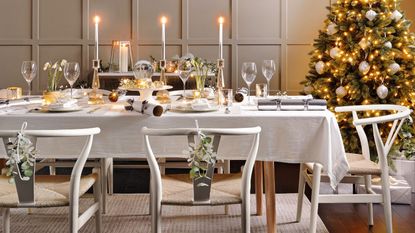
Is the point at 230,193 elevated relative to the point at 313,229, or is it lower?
elevated

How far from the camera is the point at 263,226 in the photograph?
11.4ft

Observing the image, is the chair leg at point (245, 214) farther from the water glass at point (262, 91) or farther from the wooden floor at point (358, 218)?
the water glass at point (262, 91)

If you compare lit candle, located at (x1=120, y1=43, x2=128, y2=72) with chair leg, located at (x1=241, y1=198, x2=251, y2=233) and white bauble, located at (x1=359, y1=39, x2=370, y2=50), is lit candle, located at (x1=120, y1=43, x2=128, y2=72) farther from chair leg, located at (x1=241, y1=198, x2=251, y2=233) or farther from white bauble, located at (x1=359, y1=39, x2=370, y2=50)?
chair leg, located at (x1=241, y1=198, x2=251, y2=233)

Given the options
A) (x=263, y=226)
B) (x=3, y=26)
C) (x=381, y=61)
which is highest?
(x=3, y=26)

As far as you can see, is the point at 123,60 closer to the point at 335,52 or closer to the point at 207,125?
the point at 335,52

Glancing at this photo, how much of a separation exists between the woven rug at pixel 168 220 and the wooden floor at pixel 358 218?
10 cm

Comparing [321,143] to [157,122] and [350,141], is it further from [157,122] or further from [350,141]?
[350,141]

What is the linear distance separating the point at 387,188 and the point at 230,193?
3.18 feet

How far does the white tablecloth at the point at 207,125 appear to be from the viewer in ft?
9.00

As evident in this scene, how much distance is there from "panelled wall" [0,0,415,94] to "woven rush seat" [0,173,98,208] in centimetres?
405

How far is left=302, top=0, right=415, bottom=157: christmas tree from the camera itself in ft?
15.2

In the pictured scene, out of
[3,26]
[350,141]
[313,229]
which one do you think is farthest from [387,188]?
[3,26]

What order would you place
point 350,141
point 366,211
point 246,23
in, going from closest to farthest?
point 366,211 < point 350,141 < point 246,23

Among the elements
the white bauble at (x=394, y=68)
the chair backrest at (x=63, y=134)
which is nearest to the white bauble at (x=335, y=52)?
the white bauble at (x=394, y=68)
